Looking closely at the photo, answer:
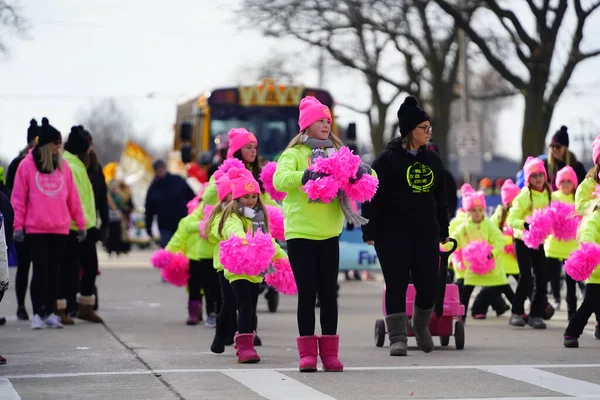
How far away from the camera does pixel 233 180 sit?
35.9ft

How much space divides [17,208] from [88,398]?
5.34m

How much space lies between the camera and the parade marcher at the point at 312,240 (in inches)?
388

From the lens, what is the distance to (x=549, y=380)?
9281 mm

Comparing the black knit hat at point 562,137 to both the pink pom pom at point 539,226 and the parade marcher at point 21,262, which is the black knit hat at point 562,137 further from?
the parade marcher at point 21,262

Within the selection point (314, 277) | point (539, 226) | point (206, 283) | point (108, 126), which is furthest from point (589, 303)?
point (108, 126)

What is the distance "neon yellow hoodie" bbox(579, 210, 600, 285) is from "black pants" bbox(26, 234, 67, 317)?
530cm

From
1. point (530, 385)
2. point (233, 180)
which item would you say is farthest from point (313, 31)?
point (530, 385)

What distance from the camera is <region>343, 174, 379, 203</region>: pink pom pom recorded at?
31.8 feet

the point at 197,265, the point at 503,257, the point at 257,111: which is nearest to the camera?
the point at 197,265

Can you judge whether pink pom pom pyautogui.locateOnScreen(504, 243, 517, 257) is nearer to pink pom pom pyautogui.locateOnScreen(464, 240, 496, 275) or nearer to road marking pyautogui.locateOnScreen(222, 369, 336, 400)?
pink pom pom pyautogui.locateOnScreen(464, 240, 496, 275)

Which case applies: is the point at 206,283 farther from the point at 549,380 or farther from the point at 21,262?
the point at 549,380

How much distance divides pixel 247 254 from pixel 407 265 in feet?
4.38

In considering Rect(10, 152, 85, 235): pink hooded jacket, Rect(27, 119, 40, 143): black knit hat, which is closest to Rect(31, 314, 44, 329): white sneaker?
Rect(10, 152, 85, 235): pink hooded jacket

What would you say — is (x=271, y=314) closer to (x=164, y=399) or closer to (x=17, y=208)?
(x=17, y=208)
